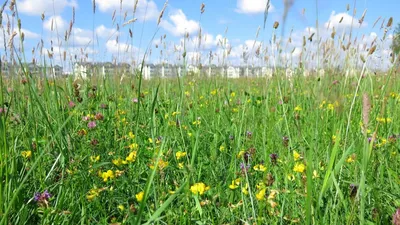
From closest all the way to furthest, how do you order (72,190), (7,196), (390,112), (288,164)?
(7,196)
(72,190)
(288,164)
(390,112)

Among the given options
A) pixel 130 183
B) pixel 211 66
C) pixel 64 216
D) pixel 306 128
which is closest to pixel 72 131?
pixel 130 183

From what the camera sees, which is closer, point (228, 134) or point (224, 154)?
point (224, 154)

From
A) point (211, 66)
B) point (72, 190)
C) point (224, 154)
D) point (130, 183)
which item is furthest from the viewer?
point (211, 66)

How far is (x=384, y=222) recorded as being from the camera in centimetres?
108

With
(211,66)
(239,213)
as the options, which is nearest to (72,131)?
(239,213)

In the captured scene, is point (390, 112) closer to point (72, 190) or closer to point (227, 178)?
A: point (227, 178)

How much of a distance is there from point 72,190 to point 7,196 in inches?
7.4

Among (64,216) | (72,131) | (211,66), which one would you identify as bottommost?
(64,216)

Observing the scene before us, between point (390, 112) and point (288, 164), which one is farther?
point (390, 112)

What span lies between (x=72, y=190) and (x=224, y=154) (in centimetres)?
69

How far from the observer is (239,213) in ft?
3.78

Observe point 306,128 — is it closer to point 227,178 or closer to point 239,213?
point 227,178

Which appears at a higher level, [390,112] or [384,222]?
[390,112]

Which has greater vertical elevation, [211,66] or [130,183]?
[211,66]
